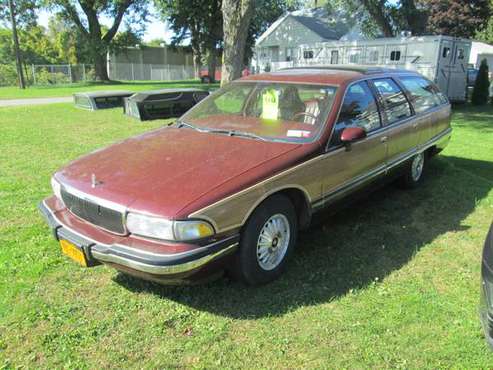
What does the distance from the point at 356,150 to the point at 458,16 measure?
130 feet

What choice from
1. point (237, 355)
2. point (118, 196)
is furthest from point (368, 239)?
point (118, 196)

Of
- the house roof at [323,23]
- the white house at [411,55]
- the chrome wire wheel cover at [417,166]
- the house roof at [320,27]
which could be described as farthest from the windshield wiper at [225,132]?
the house roof at [320,27]

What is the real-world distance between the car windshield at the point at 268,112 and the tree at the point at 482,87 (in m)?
15.2

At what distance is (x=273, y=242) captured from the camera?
3.45m

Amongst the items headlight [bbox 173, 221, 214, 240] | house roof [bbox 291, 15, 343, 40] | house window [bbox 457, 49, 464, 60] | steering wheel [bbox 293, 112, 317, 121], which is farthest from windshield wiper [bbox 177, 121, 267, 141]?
house roof [bbox 291, 15, 343, 40]

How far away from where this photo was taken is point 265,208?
3271 millimetres

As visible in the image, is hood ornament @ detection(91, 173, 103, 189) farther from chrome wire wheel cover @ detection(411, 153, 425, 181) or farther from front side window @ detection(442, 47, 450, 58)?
front side window @ detection(442, 47, 450, 58)

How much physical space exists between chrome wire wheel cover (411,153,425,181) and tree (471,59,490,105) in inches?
509

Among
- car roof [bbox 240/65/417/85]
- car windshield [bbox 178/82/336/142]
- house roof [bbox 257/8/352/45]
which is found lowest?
car windshield [bbox 178/82/336/142]

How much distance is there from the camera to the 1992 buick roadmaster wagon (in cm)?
287

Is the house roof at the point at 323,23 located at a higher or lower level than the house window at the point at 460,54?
higher

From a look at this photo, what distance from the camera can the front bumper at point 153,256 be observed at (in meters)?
2.78

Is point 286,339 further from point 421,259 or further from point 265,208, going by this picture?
point 421,259

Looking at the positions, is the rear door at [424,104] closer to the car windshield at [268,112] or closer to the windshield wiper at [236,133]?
the car windshield at [268,112]
